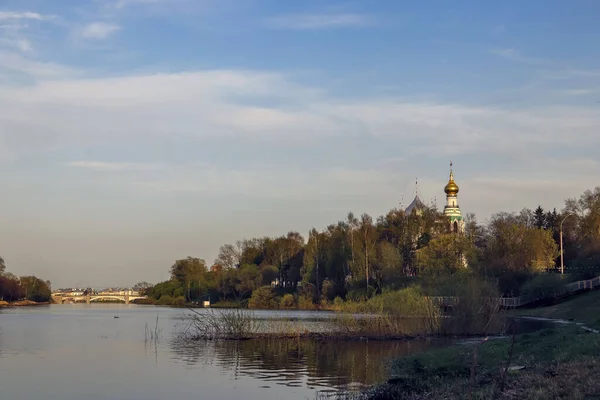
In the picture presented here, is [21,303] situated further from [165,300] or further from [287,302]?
[287,302]

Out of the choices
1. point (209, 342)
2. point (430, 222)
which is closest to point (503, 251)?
point (430, 222)

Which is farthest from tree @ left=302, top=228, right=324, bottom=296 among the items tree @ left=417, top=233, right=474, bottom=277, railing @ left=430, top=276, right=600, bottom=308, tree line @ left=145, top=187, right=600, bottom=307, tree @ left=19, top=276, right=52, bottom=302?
tree @ left=19, top=276, right=52, bottom=302

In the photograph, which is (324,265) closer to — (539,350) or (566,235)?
(566,235)

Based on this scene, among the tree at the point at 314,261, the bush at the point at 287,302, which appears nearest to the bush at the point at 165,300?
the tree at the point at 314,261

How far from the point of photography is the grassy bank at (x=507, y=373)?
1552 centimetres

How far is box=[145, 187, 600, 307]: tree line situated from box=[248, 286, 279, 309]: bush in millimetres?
125

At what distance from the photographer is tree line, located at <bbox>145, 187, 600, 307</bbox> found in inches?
3177

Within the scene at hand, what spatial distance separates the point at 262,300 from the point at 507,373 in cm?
7733

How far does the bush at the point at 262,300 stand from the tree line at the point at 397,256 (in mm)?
125

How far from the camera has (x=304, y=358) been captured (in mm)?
34750

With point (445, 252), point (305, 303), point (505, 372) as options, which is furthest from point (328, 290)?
point (505, 372)

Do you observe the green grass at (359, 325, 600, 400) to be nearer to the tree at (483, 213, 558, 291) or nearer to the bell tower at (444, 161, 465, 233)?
the tree at (483, 213, 558, 291)

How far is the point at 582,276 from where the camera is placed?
69.2m

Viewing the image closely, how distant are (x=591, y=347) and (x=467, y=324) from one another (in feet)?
73.8
